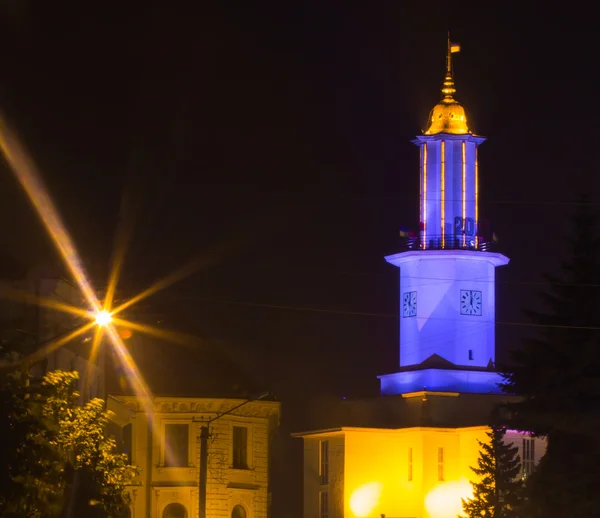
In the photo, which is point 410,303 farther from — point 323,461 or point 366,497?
point 366,497

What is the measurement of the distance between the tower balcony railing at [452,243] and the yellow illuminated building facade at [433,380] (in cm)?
5

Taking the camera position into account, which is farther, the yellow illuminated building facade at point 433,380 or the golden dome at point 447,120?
the golden dome at point 447,120

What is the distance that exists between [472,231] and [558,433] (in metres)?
51.2

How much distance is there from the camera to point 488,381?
108 meters

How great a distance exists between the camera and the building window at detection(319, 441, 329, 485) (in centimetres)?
10781

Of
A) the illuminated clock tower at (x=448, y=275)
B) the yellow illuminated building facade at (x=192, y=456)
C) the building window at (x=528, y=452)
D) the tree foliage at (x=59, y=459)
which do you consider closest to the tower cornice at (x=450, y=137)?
the illuminated clock tower at (x=448, y=275)

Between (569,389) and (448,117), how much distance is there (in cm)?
5338

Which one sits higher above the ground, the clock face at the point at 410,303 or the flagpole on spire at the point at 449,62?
the flagpole on spire at the point at 449,62

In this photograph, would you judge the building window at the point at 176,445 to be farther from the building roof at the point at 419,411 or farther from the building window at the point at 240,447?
the building roof at the point at 419,411

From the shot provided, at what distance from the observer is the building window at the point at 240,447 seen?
82.4 meters

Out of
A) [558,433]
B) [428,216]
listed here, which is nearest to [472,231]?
[428,216]

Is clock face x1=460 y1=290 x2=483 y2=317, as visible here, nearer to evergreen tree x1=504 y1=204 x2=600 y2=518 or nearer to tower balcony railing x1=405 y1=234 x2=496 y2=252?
tower balcony railing x1=405 y1=234 x2=496 y2=252

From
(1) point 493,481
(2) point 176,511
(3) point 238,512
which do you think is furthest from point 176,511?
(1) point 493,481

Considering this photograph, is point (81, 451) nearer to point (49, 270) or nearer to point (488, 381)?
point (49, 270)
